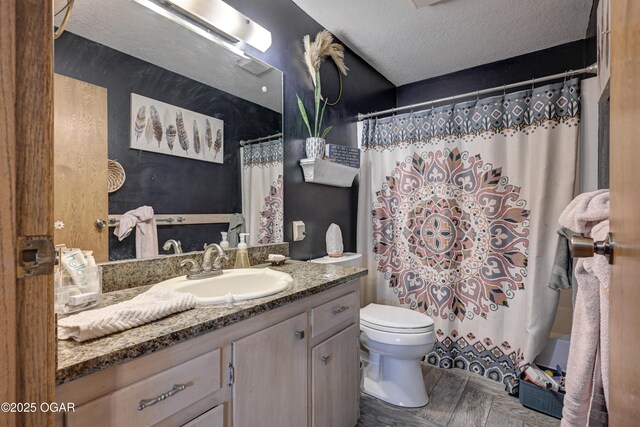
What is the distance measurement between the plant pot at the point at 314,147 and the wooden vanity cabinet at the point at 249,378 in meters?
0.87

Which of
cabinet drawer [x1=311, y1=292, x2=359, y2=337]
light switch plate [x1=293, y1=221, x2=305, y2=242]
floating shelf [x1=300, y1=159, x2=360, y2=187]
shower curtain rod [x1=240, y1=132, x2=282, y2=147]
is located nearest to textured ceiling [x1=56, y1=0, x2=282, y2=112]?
shower curtain rod [x1=240, y1=132, x2=282, y2=147]

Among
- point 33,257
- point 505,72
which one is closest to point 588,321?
point 33,257

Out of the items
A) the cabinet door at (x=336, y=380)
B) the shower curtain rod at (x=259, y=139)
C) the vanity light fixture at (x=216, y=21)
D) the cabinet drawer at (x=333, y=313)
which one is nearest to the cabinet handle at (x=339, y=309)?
the cabinet drawer at (x=333, y=313)

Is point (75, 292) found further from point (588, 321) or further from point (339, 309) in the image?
point (588, 321)

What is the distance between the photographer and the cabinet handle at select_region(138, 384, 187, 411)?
70 centimetres

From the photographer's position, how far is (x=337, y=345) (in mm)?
1354

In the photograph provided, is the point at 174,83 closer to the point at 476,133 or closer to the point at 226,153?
the point at 226,153

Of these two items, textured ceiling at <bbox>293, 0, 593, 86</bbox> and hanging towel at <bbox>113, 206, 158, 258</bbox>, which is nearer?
hanging towel at <bbox>113, 206, 158, 258</bbox>

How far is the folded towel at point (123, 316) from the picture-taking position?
0.68m

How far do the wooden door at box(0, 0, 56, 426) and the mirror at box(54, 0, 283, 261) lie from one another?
0.74 meters

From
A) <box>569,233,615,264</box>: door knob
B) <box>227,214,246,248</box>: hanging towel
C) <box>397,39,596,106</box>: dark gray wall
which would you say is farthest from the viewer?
<box>397,39,596,106</box>: dark gray wall

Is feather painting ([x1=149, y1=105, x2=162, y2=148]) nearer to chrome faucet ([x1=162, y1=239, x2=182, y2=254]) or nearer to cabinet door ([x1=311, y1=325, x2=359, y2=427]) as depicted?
chrome faucet ([x1=162, y1=239, x2=182, y2=254])

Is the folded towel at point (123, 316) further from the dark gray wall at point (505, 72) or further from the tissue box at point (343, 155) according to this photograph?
the dark gray wall at point (505, 72)

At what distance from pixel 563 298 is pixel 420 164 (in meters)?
1.49
